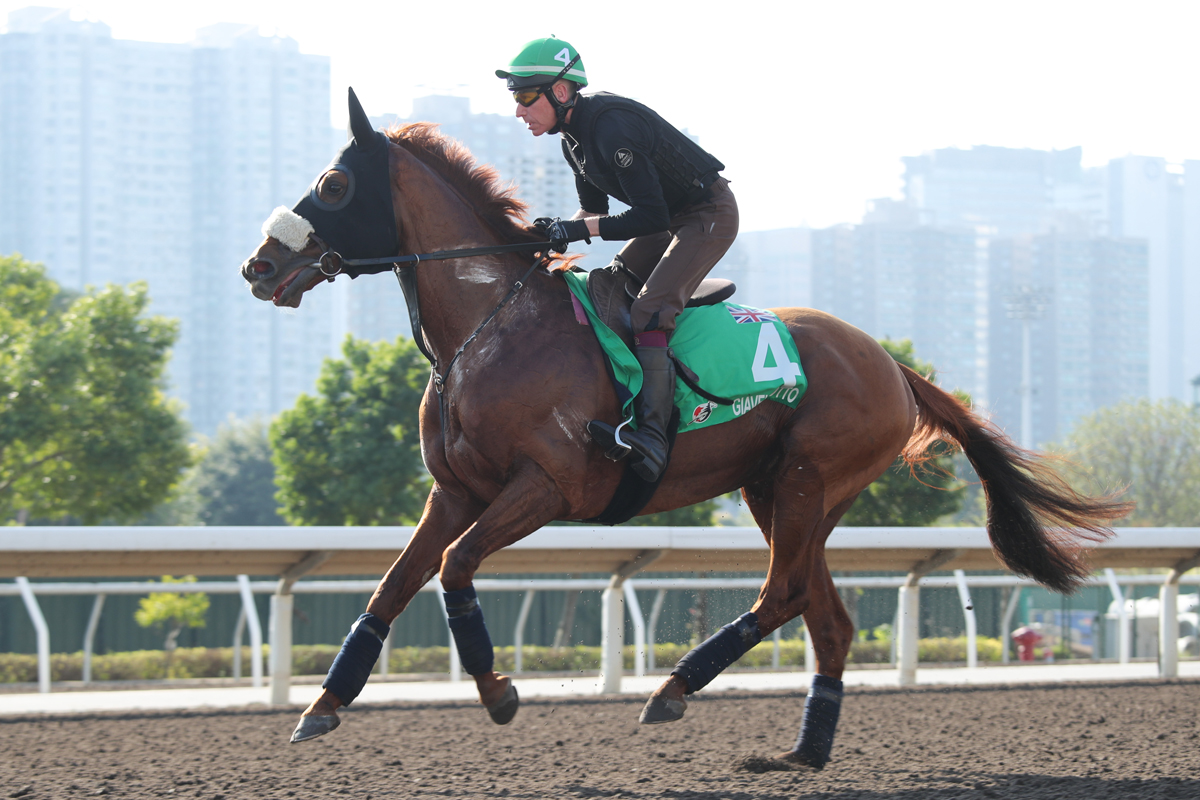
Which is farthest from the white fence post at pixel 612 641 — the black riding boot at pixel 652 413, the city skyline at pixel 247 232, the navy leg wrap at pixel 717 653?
the city skyline at pixel 247 232

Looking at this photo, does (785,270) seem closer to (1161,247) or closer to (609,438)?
(1161,247)

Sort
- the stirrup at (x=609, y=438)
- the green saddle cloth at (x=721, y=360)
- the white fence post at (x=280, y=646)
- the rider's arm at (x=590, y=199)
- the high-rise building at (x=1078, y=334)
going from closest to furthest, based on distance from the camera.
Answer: the stirrup at (x=609, y=438) → the green saddle cloth at (x=721, y=360) → the rider's arm at (x=590, y=199) → the white fence post at (x=280, y=646) → the high-rise building at (x=1078, y=334)

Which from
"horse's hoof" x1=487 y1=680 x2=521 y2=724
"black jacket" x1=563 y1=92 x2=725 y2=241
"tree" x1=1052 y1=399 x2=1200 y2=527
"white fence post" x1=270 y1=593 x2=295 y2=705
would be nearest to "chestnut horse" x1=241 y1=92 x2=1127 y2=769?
"horse's hoof" x1=487 y1=680 x2=521 y2=724

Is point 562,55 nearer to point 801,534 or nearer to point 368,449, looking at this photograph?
point 801,534

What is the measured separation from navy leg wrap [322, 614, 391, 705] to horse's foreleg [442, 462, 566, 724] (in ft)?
0.86

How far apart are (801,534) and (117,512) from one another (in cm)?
1948

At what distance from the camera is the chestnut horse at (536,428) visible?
3.81 metres

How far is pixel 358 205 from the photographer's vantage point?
4.00 meters

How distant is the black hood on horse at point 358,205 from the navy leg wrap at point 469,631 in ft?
3.91

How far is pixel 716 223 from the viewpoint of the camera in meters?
4.26

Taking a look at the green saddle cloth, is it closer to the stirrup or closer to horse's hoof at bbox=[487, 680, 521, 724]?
the stirrup

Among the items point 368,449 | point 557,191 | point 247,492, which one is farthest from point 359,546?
point 557,191

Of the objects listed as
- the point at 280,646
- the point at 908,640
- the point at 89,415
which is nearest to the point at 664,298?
the point at 280,646

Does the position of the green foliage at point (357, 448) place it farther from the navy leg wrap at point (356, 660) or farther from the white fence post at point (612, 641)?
the navy leg wrap at point (356, 660)
